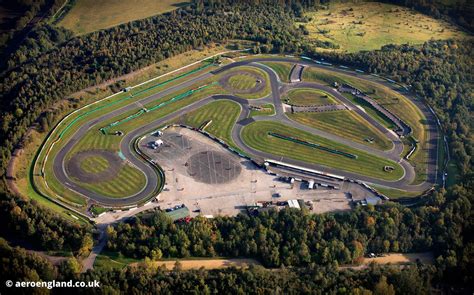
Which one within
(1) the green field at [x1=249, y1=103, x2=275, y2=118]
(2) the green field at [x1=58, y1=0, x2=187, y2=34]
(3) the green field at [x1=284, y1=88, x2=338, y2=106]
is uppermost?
(2) the green field at [x1=58, y1=0, x2=187, y2=34]

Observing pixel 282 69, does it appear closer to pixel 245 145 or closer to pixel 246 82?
pixel 246 82

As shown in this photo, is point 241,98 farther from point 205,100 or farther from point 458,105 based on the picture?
point 458,105

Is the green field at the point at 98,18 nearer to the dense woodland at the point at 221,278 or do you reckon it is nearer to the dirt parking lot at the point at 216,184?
the dirt parking lot at the point at 216,184

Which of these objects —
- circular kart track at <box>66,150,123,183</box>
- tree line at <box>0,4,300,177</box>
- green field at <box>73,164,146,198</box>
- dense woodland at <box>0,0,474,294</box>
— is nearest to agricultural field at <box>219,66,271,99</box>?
tree line at <box>0,4,300,177</box>

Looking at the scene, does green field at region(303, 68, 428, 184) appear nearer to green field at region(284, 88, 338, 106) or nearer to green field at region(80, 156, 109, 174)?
green field at region(284, 88, 338, 106)

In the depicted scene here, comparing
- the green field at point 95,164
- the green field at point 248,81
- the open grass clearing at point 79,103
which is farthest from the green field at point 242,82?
the green field at point 95,164

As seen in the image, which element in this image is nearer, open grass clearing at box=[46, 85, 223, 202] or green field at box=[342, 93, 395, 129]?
open grass clearing at box=[46, 85, 223, 202]

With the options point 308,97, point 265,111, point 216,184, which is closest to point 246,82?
point 265,111
